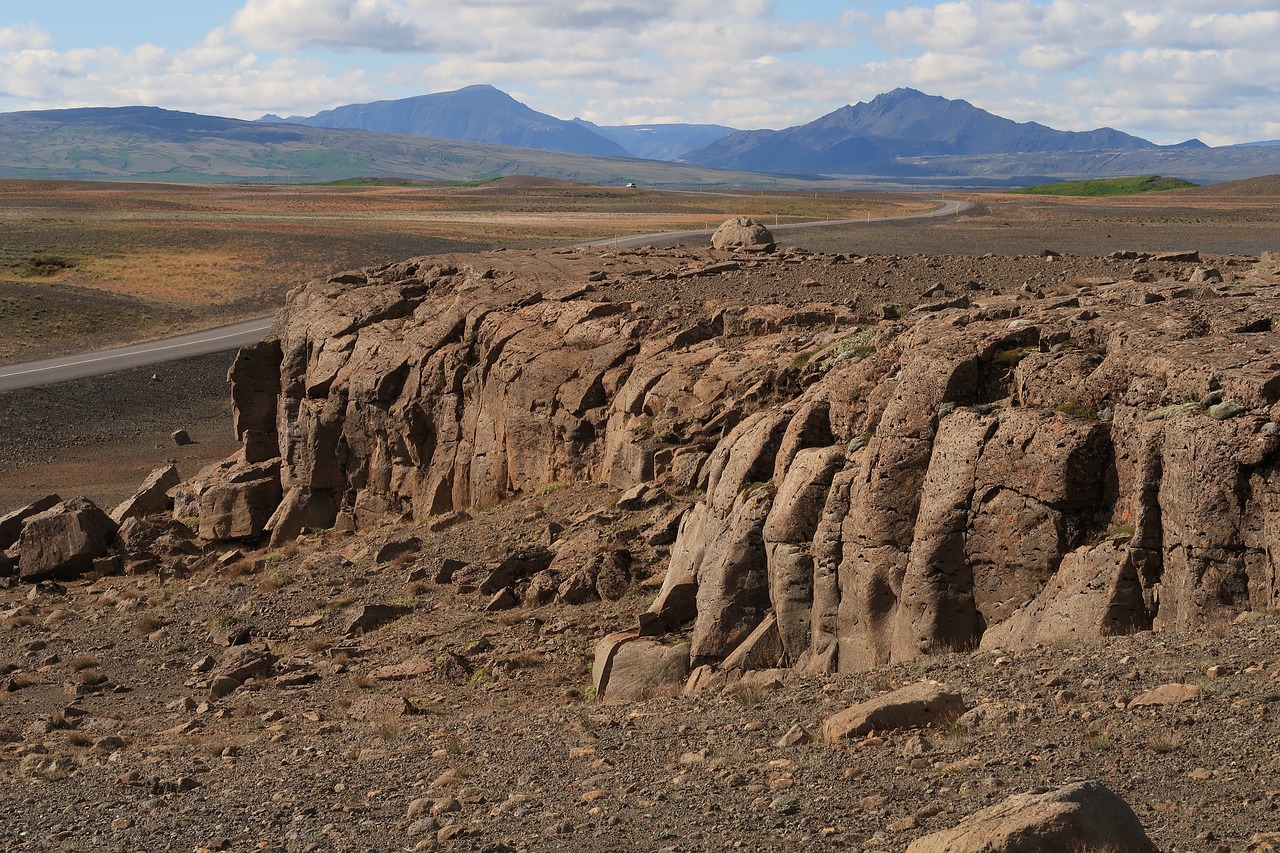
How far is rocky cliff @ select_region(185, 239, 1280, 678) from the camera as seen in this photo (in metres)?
13.0

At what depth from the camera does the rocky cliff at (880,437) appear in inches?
513

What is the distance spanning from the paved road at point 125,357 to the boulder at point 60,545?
27959 millimetres

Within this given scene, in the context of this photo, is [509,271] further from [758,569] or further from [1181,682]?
[1181,682]

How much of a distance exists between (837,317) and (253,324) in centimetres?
5430

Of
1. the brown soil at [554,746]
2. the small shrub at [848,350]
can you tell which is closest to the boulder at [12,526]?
the brown soil at [554,746]

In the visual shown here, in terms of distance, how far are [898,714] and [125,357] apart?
190 feet

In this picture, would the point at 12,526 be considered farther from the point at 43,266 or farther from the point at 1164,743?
the point at 43,266

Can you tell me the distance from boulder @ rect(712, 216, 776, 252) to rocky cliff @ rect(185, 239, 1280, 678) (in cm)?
710

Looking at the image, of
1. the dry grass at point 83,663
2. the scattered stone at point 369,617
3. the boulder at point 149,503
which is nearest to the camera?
the scattered stone at point 369,617

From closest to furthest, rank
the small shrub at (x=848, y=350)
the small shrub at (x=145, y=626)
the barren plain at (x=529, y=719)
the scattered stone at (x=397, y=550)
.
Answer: the barren plain at (x=529, y=719) < the small shrub at (x=848, y=350) < the small shrub at (x=145, y=626) < the scattered stone at (x=397, y=550)

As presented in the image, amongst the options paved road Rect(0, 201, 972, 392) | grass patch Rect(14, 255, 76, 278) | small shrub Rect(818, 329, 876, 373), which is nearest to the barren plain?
small shrub Rect(818, 329, 876, 373)

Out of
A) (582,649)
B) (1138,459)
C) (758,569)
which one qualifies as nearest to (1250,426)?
(1138,459)

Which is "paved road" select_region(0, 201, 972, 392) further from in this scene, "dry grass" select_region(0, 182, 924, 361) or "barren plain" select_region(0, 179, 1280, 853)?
"barren plain" select_region(0, 179, 1280, 853)

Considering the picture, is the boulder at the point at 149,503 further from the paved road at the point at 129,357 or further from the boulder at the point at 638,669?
the paved road at the point at 129,357
